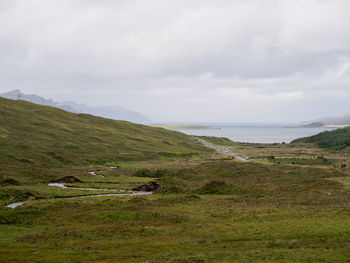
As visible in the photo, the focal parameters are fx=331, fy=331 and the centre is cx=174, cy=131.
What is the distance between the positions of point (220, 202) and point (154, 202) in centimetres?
1121

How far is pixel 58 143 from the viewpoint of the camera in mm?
142250

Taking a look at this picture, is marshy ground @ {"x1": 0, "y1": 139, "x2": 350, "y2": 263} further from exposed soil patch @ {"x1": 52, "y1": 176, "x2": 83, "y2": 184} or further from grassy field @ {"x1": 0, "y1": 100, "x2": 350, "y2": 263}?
exposed soil patch @ {"x1": 52, "y1": 176, "x2": 83, "y2": 184}

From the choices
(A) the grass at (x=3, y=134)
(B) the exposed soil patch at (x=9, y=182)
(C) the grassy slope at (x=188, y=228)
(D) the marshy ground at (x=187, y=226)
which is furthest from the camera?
(A) the grass at (x=3, y=134)

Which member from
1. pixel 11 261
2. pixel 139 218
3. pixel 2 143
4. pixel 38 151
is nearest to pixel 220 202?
Result: pixel 139 218

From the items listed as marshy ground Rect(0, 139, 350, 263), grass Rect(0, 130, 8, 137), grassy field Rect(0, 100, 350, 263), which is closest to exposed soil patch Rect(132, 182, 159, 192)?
marshy ground Rect(0, 139, 350, 263)

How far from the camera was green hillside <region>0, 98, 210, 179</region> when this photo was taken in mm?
107969

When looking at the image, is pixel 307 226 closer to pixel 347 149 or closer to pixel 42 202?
pixel 42 202

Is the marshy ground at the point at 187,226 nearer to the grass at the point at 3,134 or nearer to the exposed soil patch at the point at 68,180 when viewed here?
the exposed soil patch at the point at 68,180

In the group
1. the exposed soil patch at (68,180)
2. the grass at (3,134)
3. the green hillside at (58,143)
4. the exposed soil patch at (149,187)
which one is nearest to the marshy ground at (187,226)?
the exposed soil patch at (149,187)

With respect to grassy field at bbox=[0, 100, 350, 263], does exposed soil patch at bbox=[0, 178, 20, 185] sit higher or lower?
higher

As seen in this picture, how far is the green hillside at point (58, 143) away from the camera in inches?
4251

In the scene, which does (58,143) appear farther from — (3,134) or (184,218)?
(184,218)

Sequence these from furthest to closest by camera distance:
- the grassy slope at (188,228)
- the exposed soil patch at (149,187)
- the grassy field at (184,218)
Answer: the exposed soil patch at (149,187), the grassy field at (184,218), the grassy slope at (188,228)

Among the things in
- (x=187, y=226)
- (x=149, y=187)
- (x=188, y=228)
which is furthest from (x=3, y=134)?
(x=188, y=228)
